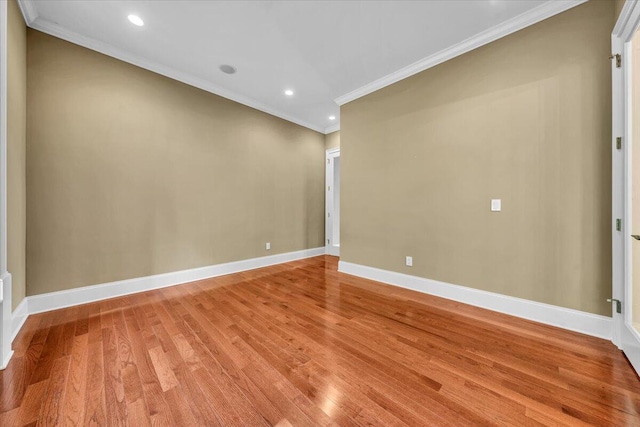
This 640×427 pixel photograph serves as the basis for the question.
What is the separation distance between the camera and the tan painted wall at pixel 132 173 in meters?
2.43

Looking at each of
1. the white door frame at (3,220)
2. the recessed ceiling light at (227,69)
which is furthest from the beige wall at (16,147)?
the recessed ceiling light at (227,69)

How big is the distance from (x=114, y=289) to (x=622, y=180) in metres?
4.96

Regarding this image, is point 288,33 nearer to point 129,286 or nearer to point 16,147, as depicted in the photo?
point 16,147

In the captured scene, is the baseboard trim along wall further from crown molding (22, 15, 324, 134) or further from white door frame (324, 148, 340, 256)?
crown molding (22, 15, 324, 134)

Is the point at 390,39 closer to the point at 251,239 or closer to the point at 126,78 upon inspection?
the point at 126,78

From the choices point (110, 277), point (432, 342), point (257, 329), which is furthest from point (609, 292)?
point (110, 277)

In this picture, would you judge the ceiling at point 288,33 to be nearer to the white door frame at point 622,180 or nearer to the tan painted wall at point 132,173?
the tan painted wall at point 132,173

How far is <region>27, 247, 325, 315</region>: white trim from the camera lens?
2418 millimetres

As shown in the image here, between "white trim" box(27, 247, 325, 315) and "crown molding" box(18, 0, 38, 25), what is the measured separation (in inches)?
106

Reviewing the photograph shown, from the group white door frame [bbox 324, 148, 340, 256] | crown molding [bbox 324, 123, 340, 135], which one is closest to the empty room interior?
crown molding [bbox 324, 123, 340, 135]

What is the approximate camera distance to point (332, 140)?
538cm

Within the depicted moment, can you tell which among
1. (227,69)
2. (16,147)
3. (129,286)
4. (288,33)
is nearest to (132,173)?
(16,147)

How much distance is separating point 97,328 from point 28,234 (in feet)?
4.06

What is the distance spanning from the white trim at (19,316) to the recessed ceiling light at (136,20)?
9.45ft
